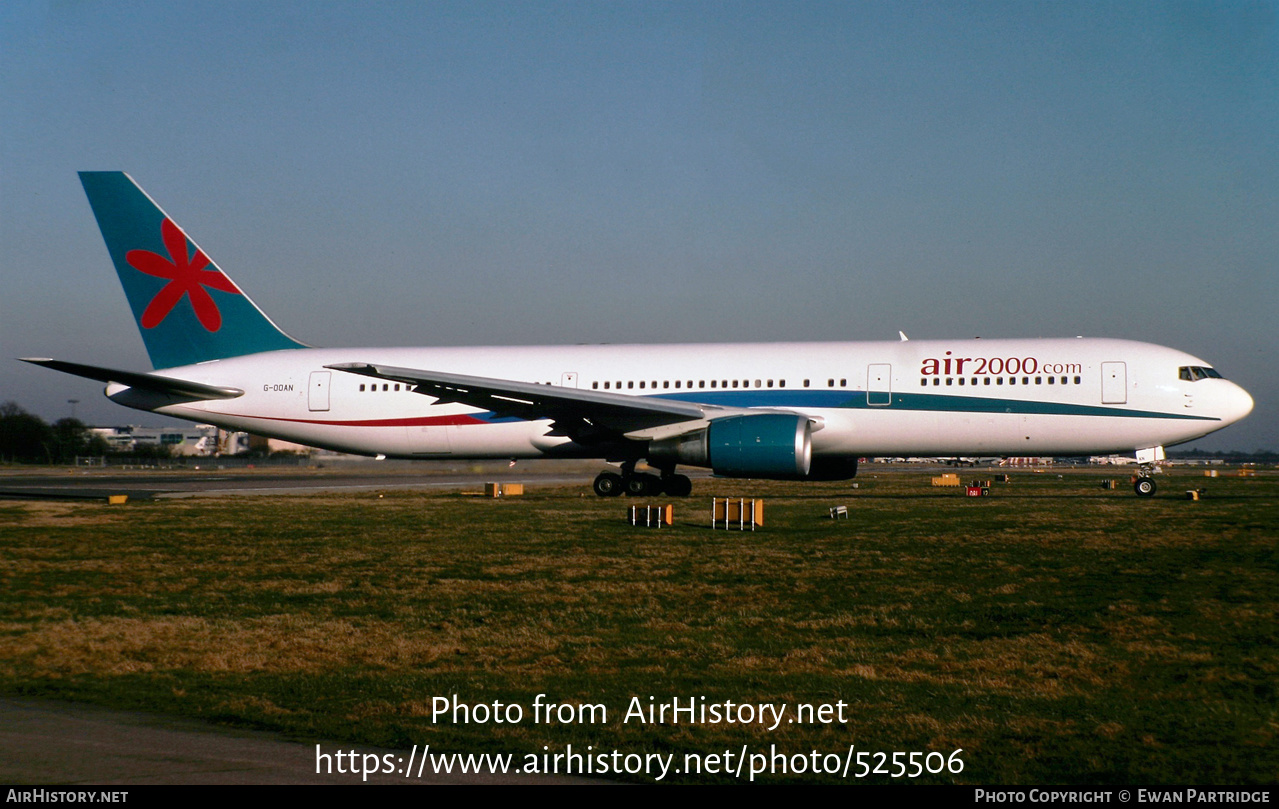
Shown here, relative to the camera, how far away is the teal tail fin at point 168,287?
92.1 ft

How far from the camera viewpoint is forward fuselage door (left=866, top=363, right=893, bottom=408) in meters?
24.9

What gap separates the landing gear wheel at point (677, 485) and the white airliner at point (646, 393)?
0.56 feet

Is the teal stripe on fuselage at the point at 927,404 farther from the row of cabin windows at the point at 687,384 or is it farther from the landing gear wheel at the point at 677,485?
the landing gear wheel at the point at 677,485

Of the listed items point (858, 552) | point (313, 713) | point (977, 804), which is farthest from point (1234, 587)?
point (313, 713)

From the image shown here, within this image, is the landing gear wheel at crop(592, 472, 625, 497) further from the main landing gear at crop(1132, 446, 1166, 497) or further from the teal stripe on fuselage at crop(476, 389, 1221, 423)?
the main landing gear at crop(1132, 446, 1166, 497)

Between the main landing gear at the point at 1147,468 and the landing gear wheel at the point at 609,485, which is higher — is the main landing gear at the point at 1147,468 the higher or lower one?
the higher one

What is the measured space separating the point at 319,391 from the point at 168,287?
199 inches

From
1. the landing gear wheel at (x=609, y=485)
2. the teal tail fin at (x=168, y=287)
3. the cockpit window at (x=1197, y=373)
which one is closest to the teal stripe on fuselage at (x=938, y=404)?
the cockpit window at (x=1197, y=373)

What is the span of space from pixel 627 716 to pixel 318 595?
5.98m

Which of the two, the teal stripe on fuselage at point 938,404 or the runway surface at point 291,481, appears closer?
the teal stripe on fuselage at point 938,404

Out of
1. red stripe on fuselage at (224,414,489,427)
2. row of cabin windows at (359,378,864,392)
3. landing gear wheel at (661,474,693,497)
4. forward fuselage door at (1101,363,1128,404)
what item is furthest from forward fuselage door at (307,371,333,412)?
forward fuselage door at (1101,363,1128,404)

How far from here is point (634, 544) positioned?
16.0 meters

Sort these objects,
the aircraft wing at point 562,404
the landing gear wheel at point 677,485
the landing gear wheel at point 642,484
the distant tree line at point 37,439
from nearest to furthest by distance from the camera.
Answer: the aircraft wing at point 562,404, the landing gear wheel at point 677,485, the landing gear wheel at point 642,484, the distant tree line at point 37,439

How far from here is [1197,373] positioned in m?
24.7
